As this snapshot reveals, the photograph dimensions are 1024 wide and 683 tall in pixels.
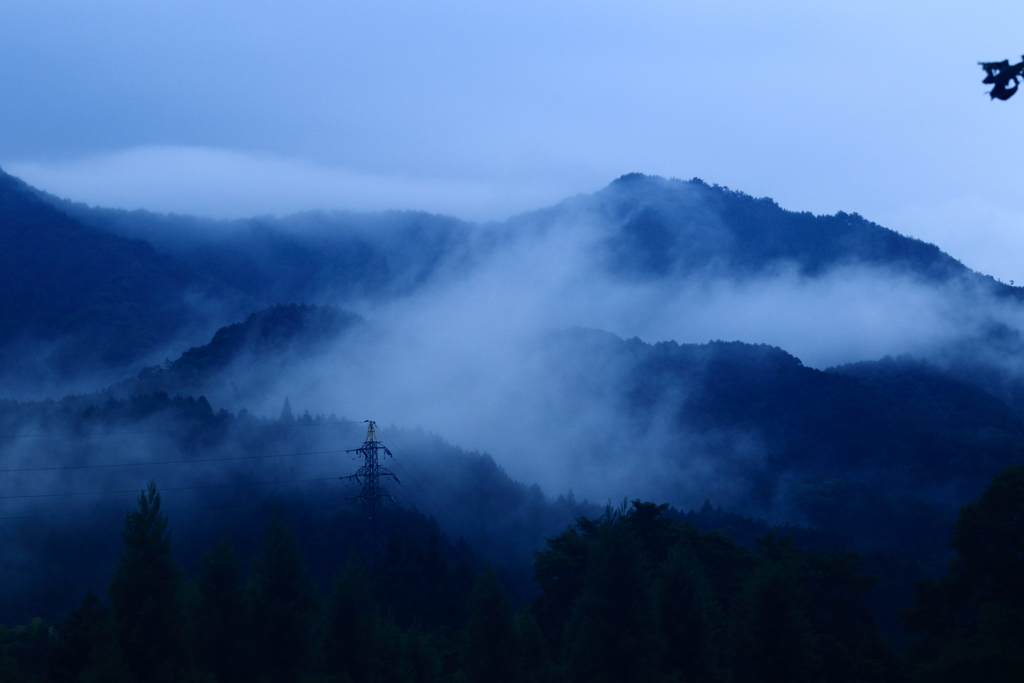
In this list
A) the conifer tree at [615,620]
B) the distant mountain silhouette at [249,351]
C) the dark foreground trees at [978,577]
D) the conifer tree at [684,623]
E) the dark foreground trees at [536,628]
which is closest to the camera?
the dark foreground trees at [536,628]

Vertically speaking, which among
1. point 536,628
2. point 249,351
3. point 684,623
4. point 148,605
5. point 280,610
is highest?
point 249,351

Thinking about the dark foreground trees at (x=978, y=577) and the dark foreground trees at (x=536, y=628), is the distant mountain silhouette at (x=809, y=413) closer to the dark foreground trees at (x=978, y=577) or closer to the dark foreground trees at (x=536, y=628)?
the dark foreground trees at (x=978, y=577)

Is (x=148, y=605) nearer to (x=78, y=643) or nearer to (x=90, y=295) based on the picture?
(x=78, y=643)

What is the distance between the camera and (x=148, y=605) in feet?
82.7

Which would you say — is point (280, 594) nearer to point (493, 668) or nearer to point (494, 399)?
point (493, 668)

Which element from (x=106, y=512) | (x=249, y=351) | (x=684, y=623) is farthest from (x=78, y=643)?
(x=249, y=351)

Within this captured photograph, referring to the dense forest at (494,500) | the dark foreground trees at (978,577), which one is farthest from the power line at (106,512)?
the dark foreground trees at (978,577)

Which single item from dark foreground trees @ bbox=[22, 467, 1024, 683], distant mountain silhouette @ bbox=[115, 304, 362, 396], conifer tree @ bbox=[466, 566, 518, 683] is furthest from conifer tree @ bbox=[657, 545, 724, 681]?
distant mountain silhouette @ bbox=[115, 304, 362, 396]

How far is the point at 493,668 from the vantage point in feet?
105

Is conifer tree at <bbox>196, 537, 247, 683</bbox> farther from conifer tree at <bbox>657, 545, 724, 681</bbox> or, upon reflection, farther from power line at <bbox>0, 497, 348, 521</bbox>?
power line at <bbox>0, 497, 348, 521</bbox>

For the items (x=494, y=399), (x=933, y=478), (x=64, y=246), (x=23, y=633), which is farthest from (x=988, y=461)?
(x=64, y=246)

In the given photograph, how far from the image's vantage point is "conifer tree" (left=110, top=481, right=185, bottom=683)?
24.9 metres

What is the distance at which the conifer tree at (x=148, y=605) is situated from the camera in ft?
81.8

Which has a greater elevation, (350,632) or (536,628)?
(350,632)
